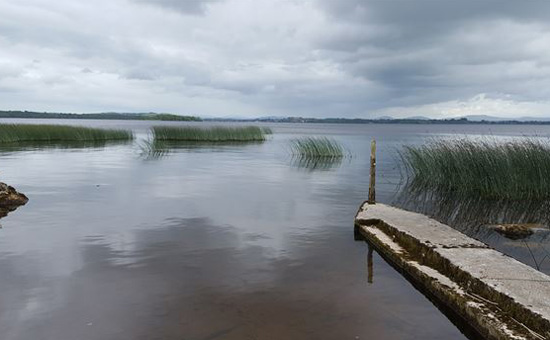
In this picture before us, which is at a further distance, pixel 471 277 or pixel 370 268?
pixel 370 268

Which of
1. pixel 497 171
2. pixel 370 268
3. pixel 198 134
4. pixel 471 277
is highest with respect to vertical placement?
pixel 198 134

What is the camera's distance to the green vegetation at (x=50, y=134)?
39.4 meters

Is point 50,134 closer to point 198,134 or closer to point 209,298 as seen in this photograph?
point 198,134

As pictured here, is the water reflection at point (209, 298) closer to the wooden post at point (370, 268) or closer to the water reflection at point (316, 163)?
the wooden post at point (370, 268)

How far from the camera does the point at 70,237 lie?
1012 cm

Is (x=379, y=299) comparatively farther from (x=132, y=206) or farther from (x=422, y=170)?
(x=422, y=170)

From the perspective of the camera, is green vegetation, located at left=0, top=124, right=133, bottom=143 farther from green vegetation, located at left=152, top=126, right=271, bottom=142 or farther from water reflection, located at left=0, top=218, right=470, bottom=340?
water reflection, located at left=0, top=218, right=470, bottom=340

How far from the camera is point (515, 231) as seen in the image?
11148 mm

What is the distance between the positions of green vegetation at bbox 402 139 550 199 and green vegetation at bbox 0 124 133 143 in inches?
1435

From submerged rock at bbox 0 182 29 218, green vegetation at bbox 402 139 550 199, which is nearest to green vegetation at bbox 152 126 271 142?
submerged rock at bbox 0 182 29 218

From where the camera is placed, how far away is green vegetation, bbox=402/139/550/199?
15.5 meters

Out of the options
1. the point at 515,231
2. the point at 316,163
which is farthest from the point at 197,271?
the point at 316,163

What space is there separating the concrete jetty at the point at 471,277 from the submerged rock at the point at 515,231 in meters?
2.32

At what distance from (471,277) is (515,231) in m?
5.45
